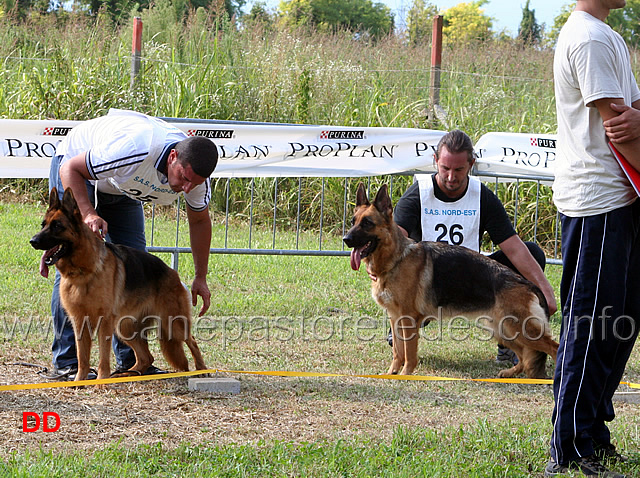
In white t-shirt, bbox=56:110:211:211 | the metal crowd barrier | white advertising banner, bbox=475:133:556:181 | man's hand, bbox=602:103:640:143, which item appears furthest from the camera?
the metal crowd barrier

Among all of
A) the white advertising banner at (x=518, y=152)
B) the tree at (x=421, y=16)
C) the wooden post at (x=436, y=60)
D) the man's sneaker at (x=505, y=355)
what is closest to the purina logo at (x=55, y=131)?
the white advertising banner at (x=518, y=152)

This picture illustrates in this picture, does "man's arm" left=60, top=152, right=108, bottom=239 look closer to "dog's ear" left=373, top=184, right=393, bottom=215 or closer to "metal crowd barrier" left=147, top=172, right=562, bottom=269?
"dog's ear" left=373, top=184, right=393, bottom=215

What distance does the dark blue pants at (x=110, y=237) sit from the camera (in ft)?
16.1

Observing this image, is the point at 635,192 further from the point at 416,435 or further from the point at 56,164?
the point at 56,164

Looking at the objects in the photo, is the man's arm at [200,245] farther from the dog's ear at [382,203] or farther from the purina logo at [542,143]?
the purina logo at [542,143]

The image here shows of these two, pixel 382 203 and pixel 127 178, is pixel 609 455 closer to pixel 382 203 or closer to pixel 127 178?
pixel 382 203

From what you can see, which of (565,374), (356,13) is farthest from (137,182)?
(356,13)

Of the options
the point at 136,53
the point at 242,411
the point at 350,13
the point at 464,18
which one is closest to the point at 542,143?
the point at 242,411

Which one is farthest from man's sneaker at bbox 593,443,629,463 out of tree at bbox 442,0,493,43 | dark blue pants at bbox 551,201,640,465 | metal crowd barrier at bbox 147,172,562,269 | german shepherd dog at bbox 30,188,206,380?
tree at bbox 442,0,493,43

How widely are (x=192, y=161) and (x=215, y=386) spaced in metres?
1.41

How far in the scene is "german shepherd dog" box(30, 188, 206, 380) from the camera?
4348mm

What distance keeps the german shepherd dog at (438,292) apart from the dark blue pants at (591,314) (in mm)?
2202

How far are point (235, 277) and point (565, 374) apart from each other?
19.6 ft

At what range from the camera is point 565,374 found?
3062mm
